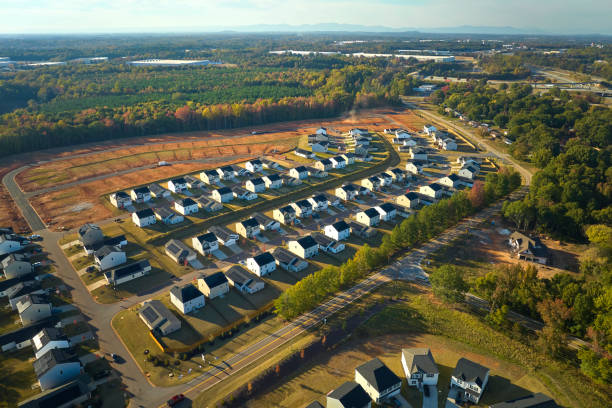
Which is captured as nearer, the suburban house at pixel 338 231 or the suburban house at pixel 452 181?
the suburban house at pixel 338 231

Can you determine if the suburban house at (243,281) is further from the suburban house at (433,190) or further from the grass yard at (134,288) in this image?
the suburban house at (433,190)

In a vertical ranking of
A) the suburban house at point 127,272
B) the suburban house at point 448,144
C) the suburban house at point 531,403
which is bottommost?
the suburban house at point 531,403

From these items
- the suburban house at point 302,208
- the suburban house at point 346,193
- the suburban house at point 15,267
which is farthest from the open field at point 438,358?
the suburban house at point 15,267

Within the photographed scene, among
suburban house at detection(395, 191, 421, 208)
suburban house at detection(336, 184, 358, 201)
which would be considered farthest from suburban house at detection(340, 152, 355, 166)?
suburban house at detection(395, 191, 421, 208)

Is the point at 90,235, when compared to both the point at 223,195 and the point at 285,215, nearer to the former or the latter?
the point at 223,195

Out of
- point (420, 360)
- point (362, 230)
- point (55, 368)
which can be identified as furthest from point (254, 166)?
point (420, 360)

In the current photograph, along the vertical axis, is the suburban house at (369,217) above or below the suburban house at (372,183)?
below

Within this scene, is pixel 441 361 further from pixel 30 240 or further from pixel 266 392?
pixel 30 240
